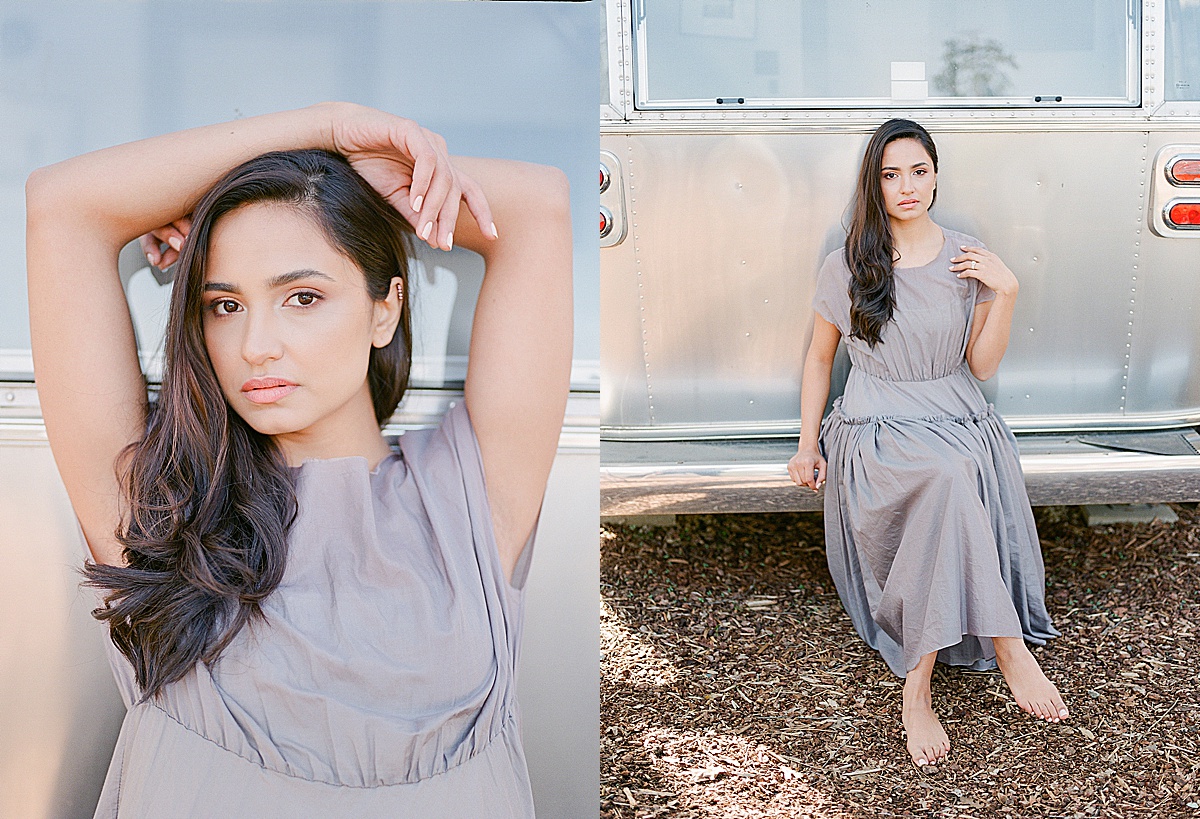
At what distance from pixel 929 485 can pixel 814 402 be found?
465mm

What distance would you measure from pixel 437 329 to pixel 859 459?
1674mm

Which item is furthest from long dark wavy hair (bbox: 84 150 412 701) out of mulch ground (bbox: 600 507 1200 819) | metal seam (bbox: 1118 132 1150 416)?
metal seam (bbox: 1118 132 1150 416)

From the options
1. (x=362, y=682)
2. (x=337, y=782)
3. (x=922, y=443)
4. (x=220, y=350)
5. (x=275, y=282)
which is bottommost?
(x=337, y=782)

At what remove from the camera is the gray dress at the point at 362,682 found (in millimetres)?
1673

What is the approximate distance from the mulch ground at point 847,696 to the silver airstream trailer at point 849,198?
456 millimetres

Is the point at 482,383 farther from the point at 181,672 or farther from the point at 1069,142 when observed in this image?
the point at 1069,142

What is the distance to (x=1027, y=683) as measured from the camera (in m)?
2.90

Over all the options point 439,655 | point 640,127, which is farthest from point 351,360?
point 640,127

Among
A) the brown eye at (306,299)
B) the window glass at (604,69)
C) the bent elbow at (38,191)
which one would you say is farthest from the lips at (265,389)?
the window glass at (604,69)

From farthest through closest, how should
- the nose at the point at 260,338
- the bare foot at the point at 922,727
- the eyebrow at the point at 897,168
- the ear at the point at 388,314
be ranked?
the eyebrow at the point at 897,168, the bare foot at the point at 922,727, the ear at the point at 388,314, the nose at the point at 260,338

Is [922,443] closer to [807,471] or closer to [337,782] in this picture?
[807,471]

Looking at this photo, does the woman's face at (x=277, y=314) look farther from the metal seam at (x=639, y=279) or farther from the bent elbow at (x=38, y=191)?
the metal seam at (x=639, y=279)

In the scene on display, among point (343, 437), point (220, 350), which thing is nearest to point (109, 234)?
point (220, 350)

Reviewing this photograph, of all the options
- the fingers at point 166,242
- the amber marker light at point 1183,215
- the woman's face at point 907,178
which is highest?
the woman's face at point 907,178
